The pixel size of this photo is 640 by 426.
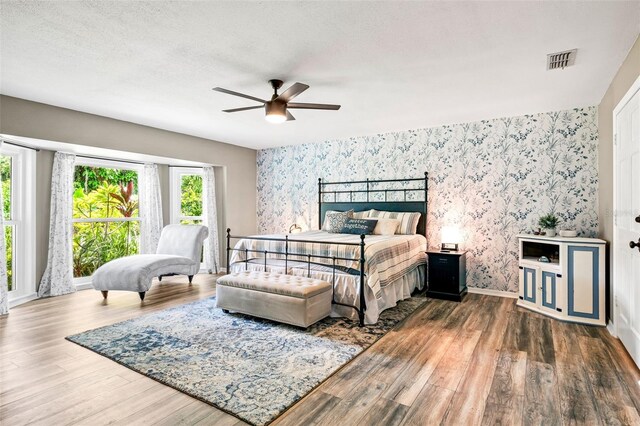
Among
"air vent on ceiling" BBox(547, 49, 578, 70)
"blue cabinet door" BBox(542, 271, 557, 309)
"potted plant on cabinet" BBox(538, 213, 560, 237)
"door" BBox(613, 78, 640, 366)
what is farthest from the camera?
"potted plant on cabinet" BBox(538, 213, 560, 237)

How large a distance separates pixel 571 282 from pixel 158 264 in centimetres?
504

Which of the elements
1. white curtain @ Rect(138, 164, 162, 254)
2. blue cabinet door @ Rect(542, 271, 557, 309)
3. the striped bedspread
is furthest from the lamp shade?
white curtain @ Rect(138, 164, 162, 254)

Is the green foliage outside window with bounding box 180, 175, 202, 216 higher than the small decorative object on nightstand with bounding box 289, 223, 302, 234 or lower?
higher

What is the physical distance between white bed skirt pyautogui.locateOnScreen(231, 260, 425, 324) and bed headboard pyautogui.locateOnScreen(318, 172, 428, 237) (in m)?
1.27

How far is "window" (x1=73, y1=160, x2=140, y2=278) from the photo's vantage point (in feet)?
17.4

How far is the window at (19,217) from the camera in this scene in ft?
14.4

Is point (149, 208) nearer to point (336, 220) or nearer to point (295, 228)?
point (295, 228)

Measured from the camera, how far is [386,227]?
5016 millimetres

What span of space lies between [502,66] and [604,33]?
27.8 inches

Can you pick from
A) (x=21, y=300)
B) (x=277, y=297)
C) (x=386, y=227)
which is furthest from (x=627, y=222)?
(x=21, y=300)

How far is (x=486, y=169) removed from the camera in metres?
4.76

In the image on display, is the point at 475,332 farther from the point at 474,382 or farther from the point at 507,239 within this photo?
the point at 507,239

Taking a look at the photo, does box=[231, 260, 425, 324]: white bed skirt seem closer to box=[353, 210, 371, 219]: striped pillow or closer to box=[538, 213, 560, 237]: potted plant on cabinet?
box=[353, 210, 371, 219]: striped pillow

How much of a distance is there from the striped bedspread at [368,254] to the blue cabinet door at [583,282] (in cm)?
173
